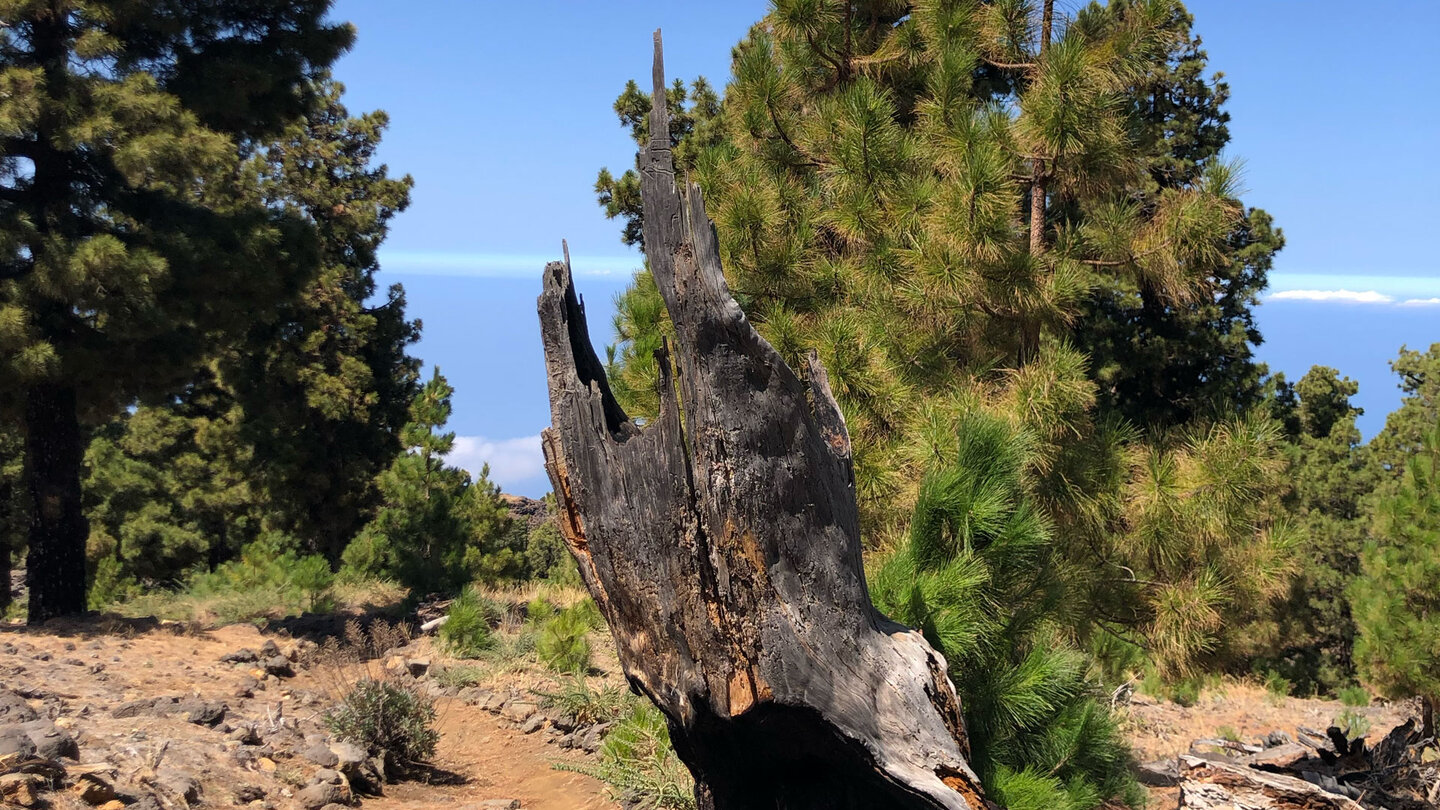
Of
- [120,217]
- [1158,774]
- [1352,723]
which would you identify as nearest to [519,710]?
[1158,774]

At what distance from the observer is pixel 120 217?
1011cm

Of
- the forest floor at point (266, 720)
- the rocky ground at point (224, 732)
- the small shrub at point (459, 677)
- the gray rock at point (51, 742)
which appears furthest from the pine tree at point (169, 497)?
the gray rock at point (51, 742)

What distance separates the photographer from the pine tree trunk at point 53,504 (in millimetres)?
10156

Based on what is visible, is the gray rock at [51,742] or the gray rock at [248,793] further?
the gray rock at [248,793]

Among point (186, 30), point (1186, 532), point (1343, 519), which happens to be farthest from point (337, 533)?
point (1343, 519)

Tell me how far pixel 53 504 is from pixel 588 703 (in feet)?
20.2

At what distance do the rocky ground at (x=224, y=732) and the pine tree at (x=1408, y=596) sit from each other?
23.8ft

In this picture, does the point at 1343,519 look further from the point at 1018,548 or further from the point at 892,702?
the point at 892,702

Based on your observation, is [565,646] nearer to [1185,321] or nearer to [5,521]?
[1185,321]

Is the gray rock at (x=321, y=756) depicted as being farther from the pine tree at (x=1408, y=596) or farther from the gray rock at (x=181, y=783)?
the pine tree at (x=1408, y=596)

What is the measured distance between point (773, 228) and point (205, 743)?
5.14 metres

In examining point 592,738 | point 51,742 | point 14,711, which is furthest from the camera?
point 592,738

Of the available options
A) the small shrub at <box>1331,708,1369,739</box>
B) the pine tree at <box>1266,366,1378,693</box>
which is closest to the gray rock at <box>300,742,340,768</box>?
the small shrub at <box>1331,708,1369,739</box>

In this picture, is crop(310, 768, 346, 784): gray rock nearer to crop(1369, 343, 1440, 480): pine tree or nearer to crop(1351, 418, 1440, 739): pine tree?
crop(1351, 418, 1440, 739): pine tree
